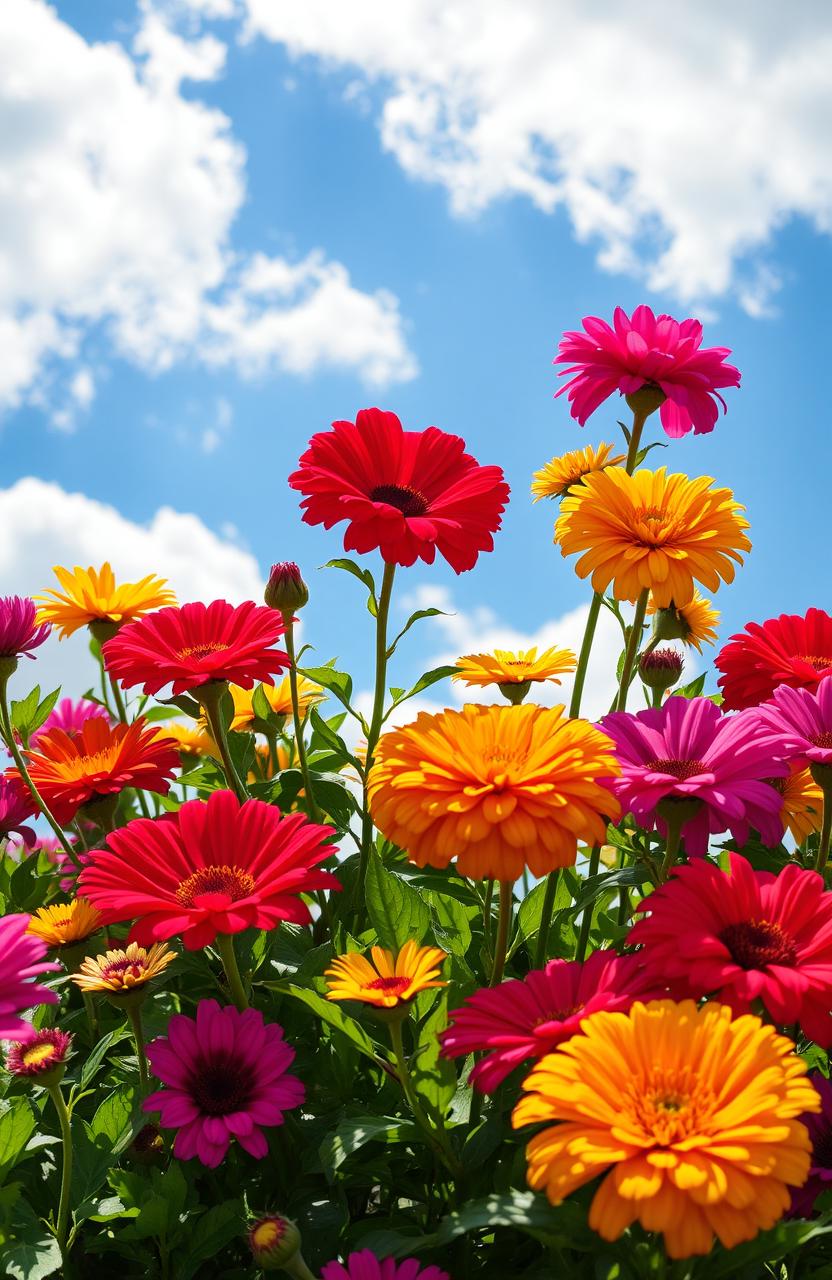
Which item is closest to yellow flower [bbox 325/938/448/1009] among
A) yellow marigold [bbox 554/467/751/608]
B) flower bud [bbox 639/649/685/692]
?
yellow marigold [bbox 554/467/751/608]

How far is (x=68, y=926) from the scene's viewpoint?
1691 mm

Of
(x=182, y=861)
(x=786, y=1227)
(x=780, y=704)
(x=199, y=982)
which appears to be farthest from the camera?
(x=199, y=982)

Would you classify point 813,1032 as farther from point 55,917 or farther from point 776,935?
point 55,917

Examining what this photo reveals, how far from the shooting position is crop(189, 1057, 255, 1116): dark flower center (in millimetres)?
1379

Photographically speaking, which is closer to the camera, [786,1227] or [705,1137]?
[705,1137]

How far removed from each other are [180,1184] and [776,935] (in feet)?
2.48

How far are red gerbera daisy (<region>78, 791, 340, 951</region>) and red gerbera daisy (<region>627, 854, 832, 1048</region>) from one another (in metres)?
0.39

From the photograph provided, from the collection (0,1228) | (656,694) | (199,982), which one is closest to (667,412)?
(656,694)

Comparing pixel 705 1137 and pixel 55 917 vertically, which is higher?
pixel 55 917

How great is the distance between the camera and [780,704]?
5.37ft

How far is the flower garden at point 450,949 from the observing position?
1097 millimetres

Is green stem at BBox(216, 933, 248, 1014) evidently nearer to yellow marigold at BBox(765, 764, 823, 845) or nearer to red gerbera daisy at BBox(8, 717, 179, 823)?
red gerbera daisy at BBox(8, 717, 179, 823)

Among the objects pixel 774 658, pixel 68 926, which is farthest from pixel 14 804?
pixel 774 658

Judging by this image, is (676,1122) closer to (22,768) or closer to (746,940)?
(746,940)
